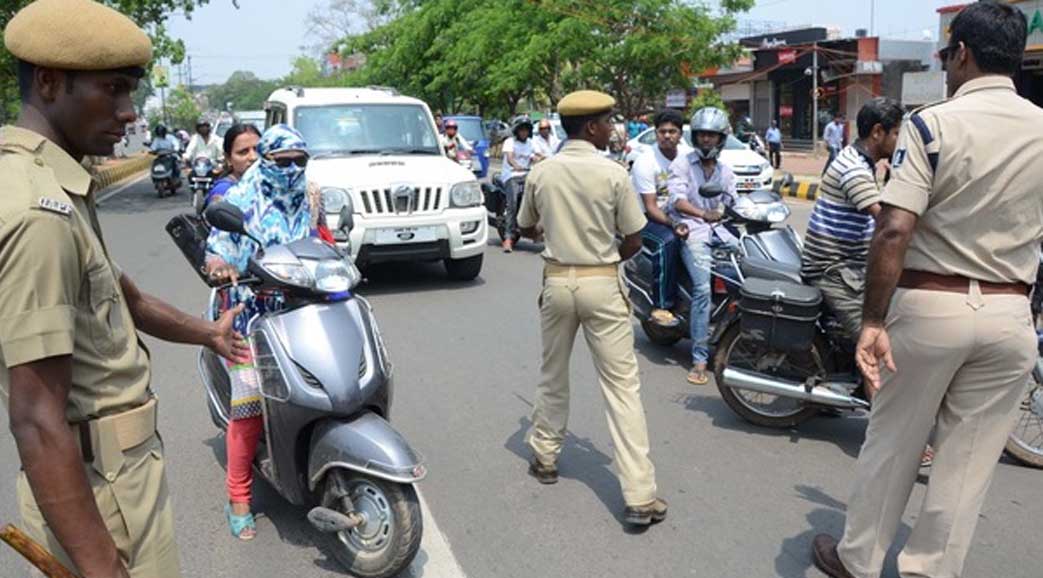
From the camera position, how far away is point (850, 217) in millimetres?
4598

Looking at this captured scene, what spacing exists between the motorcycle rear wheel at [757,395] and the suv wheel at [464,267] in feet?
14.2

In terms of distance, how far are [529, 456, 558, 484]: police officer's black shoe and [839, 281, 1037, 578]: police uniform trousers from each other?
5.28ft

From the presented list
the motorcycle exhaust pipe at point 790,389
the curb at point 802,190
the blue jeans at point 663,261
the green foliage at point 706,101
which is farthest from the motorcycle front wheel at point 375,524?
the green foliage at point 706,101

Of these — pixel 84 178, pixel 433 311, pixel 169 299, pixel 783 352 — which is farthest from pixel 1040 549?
pixel 169 299

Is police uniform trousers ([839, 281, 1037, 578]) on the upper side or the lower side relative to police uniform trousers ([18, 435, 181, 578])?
lower

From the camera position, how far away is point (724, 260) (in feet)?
19.5

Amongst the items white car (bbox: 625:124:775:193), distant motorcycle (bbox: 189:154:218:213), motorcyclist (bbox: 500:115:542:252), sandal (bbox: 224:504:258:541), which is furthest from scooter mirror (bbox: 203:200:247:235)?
white car (bbox: 625:124:775:193)

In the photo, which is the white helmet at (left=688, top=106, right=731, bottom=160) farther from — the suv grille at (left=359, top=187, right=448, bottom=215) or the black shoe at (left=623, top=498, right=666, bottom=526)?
the suv grille at (left=359, top=187, right=448, bottom=215)

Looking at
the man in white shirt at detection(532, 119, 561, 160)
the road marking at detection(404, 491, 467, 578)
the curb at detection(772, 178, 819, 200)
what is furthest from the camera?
the curb at detection(772, 178, 819, 200)

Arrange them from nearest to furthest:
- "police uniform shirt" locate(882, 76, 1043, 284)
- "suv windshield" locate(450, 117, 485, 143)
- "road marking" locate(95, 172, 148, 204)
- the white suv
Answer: "police uniform shirt" locate(882, 76, 1043, 284) → the white suv → "road marking" locate(95, 172, 148, 204) → "suv windshield" locate(450, 117, 485, 143)

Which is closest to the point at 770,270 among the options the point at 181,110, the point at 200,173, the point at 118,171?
the point at 200,173

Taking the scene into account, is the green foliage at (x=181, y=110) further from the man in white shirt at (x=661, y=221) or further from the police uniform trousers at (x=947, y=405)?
the police uniform trousers at (x=947, y=405)

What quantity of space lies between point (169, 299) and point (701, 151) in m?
5.42

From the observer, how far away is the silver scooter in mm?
3270
